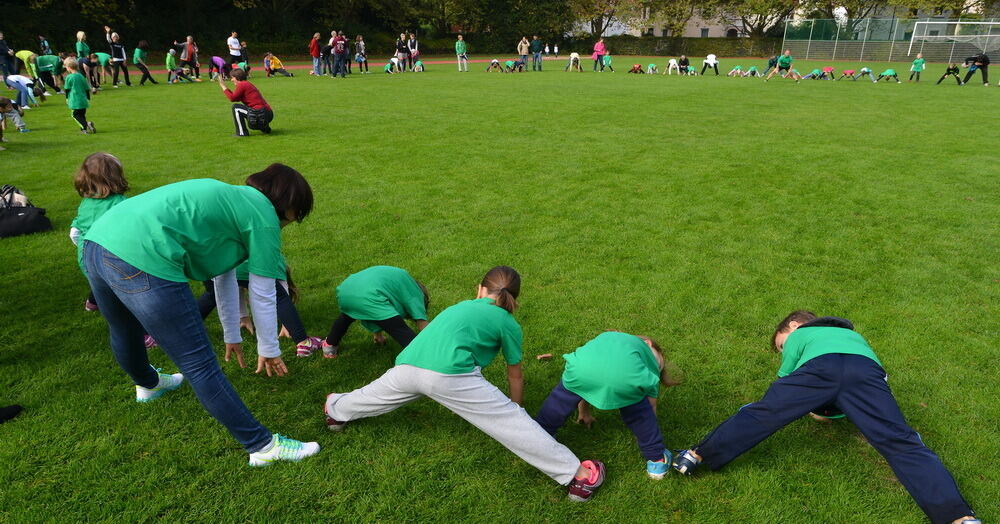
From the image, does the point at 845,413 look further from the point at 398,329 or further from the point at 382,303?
the point at 382,303

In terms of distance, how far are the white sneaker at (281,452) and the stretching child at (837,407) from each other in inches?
81.3

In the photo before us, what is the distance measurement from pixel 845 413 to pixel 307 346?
351 cm

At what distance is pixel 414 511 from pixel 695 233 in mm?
4995

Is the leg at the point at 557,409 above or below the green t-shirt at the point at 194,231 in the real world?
below

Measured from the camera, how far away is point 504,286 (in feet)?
11.0

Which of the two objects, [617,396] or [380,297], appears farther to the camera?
[380,297]

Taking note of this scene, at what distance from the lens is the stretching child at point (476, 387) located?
2906 millimetres

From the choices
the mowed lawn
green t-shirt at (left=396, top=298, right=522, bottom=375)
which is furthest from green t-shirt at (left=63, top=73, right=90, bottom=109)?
green t-shirt at (left=396, top=298, right=522, bottom=375)

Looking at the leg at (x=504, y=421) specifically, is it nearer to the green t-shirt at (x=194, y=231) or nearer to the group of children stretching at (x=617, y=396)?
the group of children stretching at (x=617, y=396)

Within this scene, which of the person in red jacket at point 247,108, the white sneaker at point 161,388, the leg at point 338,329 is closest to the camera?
the white sneaker at point 161,388

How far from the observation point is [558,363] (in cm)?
418

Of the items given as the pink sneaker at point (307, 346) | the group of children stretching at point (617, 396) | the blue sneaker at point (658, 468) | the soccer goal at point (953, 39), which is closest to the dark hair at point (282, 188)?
the group of children stretching at point (617, 396)

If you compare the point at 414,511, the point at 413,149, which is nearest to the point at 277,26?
the point at 413,149

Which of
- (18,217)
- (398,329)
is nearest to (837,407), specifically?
(398,329)
